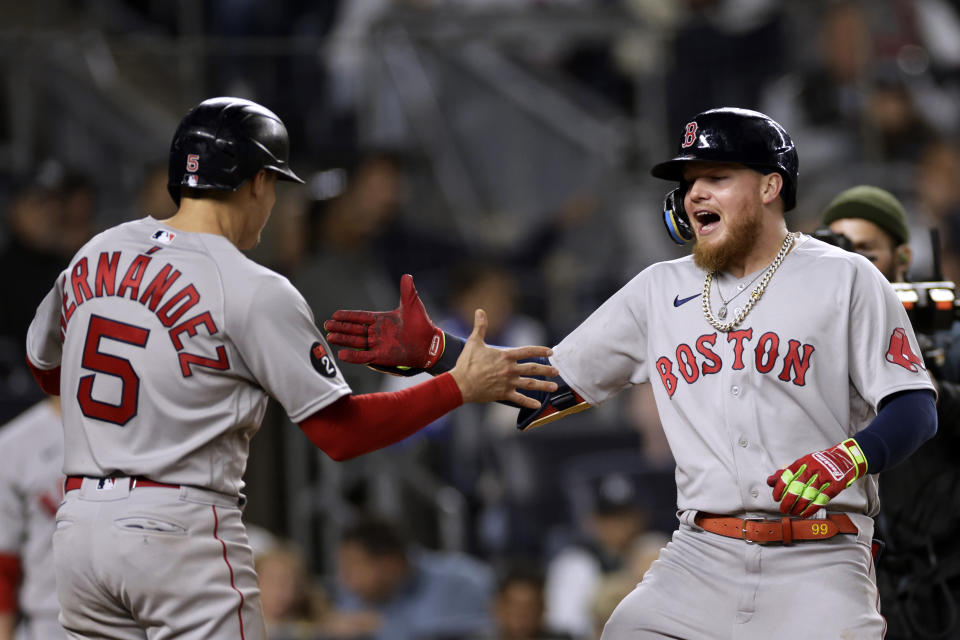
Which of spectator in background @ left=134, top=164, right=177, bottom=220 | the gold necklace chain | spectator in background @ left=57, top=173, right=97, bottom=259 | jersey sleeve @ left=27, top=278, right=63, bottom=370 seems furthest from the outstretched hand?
spectator in background @ left=57, top=173, right=97, bottom=259

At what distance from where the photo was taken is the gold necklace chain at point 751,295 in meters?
3.94

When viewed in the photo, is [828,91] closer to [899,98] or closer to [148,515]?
[899,98]

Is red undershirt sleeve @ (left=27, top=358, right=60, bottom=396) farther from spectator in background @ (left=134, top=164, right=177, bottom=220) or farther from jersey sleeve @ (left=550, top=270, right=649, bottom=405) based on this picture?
spectator in background @ (left=134, top=164, right=177, bottom=220)

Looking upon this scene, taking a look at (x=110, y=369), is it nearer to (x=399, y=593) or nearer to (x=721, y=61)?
(x=399, y=593)

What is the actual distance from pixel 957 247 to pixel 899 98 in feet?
3.60

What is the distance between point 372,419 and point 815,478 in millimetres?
1259

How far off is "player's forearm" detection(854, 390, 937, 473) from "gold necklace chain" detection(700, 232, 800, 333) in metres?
0.47

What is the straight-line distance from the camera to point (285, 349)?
377cm

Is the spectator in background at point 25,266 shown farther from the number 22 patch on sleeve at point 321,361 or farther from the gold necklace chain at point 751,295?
the gold necklace chain at point 751,295

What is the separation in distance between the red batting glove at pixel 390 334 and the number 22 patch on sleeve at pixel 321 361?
40cm

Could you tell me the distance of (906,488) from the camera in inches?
197

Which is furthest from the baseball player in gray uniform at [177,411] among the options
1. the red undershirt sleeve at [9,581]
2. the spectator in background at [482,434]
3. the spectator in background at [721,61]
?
the spectator in background at [721,61]

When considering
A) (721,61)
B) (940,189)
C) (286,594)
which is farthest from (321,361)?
(940,189)

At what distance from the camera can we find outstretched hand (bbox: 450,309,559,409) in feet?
13.6
